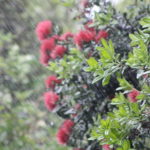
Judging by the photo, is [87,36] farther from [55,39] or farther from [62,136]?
[62,136]

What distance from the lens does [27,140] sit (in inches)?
134

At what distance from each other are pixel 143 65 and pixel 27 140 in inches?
95.4

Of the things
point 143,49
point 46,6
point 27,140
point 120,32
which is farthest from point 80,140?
point 46,6

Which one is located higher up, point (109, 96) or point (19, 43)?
point (19, 43)

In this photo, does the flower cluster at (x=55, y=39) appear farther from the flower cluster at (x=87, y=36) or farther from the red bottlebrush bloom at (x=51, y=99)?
the red bottlebrush bloom at (x=51, y=99)

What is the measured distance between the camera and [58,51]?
2096mm

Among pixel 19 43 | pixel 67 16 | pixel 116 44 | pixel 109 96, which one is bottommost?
pixel 109 96

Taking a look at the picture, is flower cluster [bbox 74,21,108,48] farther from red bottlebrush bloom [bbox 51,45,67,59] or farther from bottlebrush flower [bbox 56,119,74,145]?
bottlebrush flower [bbox 56,119,74,145]

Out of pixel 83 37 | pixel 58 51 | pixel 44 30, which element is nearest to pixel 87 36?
pixel 83 37

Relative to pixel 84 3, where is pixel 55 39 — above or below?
below

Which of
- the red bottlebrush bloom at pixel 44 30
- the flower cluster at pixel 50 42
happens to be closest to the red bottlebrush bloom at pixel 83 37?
the flower cluster at pixel 50 42

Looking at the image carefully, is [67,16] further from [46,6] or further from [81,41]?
[81,41]

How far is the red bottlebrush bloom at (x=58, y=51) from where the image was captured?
210 centimetres

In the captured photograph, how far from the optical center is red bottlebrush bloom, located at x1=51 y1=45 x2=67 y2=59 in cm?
210
